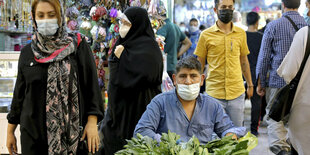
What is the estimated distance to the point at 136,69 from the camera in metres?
3.67

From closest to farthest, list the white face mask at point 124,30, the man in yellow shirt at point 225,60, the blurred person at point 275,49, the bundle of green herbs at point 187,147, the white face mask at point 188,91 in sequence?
the bundle of green herbs at point 187,147 → the white face mask at point 188,91 → the white face mask at point 124,30 → the man in yellow shirt at point 225,60 → the blurred person at point 275,49

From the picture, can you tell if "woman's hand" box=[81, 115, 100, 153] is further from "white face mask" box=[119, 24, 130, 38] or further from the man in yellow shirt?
the man in yellow shirt

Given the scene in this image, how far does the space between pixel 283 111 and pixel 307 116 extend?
0.19m

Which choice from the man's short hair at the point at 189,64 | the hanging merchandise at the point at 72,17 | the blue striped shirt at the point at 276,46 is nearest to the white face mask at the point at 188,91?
the man's short hair at the point at 189,64

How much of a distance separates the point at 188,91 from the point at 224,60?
4.55 feet

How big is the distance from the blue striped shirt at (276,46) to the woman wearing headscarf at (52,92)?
255cm

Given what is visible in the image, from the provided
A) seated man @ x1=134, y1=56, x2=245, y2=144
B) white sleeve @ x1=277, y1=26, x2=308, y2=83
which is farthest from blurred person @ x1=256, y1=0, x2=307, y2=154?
seated man @ x1=134, y1=56, x2=245, y2=144

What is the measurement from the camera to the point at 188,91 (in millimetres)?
2822

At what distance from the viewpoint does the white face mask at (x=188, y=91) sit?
2.83 meters

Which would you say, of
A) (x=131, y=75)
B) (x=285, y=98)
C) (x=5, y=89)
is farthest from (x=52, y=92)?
(x=5, y=89)

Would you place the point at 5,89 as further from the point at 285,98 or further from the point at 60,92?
the point at 285,98

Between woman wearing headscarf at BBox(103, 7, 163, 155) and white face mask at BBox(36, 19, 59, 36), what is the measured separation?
1241 millimetres

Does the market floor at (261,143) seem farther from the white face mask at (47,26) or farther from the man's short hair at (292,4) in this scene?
the white face mask at (47,26)

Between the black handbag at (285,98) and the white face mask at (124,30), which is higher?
the white face mask at (124,30)
